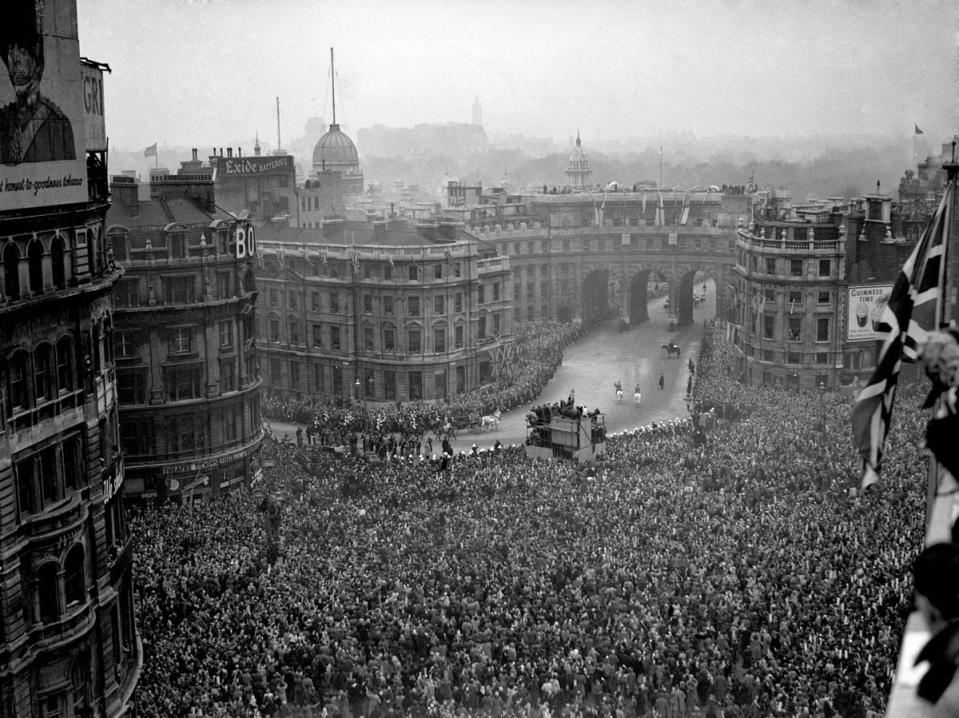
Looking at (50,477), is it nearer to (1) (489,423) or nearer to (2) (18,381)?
(2) (18,381)

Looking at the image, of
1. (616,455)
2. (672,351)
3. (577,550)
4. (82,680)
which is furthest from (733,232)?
(82,680)

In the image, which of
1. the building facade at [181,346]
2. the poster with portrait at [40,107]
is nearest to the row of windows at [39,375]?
the poster with portrait at [40,107]

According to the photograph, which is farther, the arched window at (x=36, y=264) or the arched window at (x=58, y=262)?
the arched window at (x=58, y=262)

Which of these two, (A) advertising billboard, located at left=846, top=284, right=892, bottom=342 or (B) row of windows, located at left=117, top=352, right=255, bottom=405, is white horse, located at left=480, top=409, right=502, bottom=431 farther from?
(A) advertising billboard, located at left=846, top=284, right=892, bottom=342

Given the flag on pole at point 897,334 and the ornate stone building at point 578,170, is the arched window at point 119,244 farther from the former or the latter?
the ornate stone building at point 578,170

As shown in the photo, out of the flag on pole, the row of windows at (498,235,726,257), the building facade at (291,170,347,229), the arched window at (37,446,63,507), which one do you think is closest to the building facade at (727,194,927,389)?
the row of windows at (498,235,726,257)

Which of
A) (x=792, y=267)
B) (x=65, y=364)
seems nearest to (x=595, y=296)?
(x=792, y=267)
